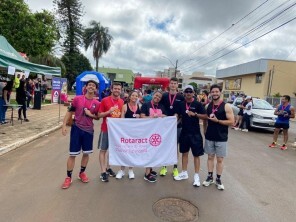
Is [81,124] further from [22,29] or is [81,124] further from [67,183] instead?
[22,29]

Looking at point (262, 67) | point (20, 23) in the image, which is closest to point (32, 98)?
point (20, 23)

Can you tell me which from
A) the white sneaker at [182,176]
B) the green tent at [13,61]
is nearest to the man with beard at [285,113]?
the white sneaker at [182,176]

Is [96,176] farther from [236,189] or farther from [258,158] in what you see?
[258,158]

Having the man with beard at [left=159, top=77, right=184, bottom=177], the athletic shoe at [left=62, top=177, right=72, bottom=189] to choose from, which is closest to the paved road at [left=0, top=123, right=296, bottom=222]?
the athletic shoe at [left=62, top=177, right=72, bottom=189]

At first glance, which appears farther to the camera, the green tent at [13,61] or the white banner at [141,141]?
the green tent at [13,61]

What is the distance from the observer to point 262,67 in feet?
129

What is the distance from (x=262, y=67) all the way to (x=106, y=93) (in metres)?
24.7

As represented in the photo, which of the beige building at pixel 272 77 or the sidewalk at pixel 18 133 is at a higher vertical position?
the beige building at pixel 272 77

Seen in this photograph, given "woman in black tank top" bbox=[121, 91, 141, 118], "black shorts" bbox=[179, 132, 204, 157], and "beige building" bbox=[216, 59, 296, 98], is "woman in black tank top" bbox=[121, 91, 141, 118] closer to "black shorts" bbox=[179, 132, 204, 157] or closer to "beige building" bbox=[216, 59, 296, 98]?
"black shorts" bbox=[179, 132, 204, 157]

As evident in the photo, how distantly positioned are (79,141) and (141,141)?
1.22 metres

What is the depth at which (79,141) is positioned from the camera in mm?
5219

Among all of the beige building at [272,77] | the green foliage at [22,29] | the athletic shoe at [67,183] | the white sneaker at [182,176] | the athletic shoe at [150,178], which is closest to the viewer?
the athletic shoe at [67,183]

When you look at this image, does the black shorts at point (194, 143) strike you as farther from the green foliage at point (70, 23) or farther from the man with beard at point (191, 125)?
the green foliage at point (70, 23)

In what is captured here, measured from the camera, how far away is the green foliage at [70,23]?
4566cm
